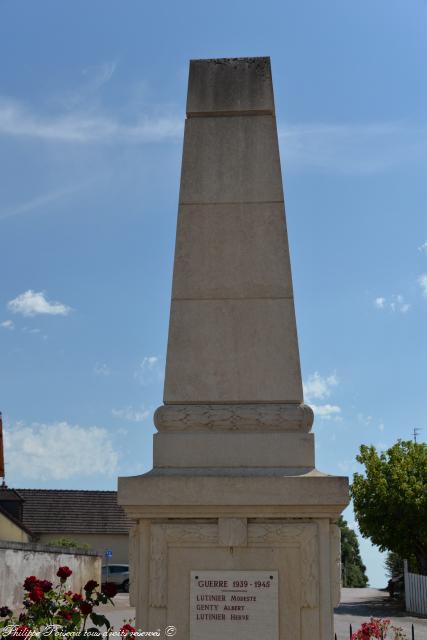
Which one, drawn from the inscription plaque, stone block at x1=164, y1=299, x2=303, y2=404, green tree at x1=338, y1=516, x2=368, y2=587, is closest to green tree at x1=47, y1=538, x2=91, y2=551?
stone block at x1=164, y1=299, x2=303, y2=404

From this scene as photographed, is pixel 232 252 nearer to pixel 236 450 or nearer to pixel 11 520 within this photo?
pixel 236 450

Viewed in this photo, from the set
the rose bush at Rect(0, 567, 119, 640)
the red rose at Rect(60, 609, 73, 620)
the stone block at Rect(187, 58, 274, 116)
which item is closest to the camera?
the rose bush at Rect(0, 567, 119, 640)

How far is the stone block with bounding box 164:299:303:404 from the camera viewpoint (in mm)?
7145

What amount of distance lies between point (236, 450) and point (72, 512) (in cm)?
4499

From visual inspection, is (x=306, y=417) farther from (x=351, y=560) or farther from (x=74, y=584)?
(x=351, y=560)

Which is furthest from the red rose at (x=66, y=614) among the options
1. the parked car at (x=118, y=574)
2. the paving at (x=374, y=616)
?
the parked car at (x=118, y=574)

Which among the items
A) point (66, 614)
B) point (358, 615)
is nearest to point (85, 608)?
point (66, 614)

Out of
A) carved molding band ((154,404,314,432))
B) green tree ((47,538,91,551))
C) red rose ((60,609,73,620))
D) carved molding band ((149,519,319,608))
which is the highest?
green tree ((47,538,91,551))

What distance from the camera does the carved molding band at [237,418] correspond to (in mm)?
7000

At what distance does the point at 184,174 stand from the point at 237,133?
25.7 inches

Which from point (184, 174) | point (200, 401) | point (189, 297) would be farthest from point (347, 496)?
point (184, 174)

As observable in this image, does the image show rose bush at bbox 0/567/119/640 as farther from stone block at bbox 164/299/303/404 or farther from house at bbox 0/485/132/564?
house at bbox 0/485/132/564

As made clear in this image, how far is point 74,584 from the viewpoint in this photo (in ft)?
99.3

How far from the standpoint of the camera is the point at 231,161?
777 cm
